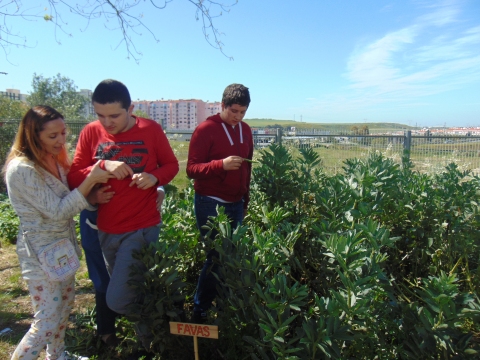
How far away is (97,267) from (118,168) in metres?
0.75

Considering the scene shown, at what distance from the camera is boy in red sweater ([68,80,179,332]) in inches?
88.6

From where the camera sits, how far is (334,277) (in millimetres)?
2193

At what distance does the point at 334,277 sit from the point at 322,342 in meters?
0.55

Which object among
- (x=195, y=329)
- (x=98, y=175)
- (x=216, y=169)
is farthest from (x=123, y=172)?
(x=195, y=329)

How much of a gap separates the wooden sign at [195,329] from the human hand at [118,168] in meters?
0.83

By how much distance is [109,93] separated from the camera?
2.24 meters

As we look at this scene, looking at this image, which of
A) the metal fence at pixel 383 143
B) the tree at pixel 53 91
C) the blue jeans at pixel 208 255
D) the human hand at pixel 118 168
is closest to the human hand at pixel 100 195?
the human hand at pixel 118 168

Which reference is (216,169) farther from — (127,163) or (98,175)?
(98,175)

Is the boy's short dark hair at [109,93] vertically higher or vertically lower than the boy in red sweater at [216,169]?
higher

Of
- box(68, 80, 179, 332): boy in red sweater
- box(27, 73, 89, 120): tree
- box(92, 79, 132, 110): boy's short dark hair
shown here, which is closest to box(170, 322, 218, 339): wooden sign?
box(68, 80, 179, 332): boy in red sweater

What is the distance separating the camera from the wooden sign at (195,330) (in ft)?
6.59

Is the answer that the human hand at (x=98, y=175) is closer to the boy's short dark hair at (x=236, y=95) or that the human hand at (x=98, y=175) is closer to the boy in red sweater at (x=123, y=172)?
the boy in red sweater at (x=123, y=172)

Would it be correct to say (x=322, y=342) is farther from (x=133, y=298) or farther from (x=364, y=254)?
(x=133, y=298)

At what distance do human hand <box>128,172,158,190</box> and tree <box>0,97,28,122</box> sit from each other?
11.0m
